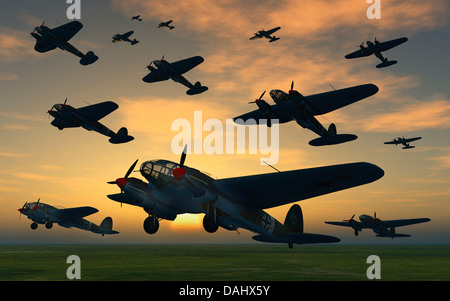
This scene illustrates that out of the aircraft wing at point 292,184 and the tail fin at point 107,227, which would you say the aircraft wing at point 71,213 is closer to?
the tail fin at point 107,227

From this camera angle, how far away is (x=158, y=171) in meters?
19.2

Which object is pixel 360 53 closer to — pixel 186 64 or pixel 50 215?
pixel 186 64

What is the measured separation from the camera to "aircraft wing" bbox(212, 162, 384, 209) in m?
16.5

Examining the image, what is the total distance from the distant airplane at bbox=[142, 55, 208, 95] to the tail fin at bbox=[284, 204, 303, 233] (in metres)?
26.3

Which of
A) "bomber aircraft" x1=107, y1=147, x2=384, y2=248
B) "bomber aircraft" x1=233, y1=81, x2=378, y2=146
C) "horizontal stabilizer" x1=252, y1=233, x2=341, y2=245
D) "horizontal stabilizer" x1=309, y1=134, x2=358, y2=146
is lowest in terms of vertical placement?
"horizontal stabilizer" x1=252, y1=233, x2=341, y2=245

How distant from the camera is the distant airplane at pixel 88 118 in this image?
4391 cm

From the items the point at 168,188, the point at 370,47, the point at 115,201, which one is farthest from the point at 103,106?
the point at 370,47

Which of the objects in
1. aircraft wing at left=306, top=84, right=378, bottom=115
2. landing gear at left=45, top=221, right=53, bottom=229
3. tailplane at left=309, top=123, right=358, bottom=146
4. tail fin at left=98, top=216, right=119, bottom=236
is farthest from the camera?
tail fin at left=98, top=216, right=119, bottom=236

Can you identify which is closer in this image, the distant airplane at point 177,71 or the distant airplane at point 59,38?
the distant airplane at point 59,38

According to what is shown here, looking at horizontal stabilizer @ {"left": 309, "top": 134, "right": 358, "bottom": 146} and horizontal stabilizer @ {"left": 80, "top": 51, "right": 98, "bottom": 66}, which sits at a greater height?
horizontal stabilizer @ {"left": 80, "top": 51, "right": 98, "bottom": 66}

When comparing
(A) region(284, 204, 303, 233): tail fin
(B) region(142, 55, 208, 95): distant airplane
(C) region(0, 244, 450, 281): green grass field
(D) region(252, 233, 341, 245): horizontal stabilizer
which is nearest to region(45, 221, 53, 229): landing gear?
(C) region(0, 244, 450, 281): green grass field

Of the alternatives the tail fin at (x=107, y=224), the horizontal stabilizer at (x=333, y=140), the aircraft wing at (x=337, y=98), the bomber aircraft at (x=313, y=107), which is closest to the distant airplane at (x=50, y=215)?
the tail fin at (x=107, y=224)

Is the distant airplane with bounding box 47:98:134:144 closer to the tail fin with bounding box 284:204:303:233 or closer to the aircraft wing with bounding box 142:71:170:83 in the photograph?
the aircraft wing with bounding box 142:71:170:83
